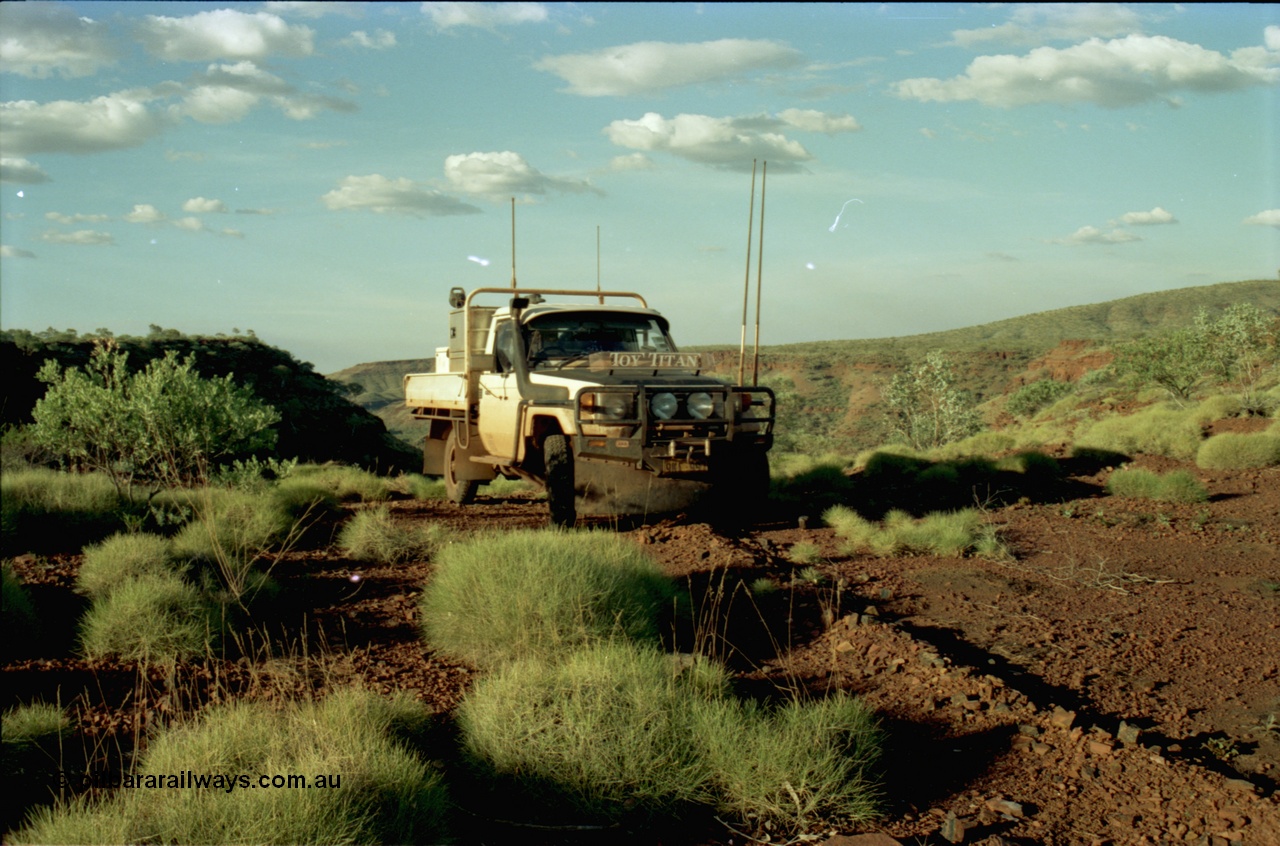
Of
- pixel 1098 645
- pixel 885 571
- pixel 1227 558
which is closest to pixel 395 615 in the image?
pixel 885 571

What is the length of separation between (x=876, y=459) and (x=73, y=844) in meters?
14.2

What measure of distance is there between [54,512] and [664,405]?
240 inches

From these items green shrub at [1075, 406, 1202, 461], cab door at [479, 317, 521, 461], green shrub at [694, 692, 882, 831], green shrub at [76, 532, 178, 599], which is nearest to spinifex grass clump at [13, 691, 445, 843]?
green shrub at [694, 692, 882, 831]

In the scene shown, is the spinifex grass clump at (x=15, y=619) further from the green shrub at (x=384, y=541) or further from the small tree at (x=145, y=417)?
the small tree at (x=145, y=417)

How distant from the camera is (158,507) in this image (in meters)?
10.2

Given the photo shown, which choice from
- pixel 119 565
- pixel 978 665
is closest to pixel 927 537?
pixel 978 665

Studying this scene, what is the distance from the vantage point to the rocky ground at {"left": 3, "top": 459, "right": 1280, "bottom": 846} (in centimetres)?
428

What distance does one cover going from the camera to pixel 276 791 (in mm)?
3570

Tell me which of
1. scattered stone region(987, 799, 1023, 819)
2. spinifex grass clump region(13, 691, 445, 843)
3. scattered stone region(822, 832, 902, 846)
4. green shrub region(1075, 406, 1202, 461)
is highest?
green shrub region(1075, 406, 1202, 461)

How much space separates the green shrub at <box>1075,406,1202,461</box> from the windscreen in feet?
31.2

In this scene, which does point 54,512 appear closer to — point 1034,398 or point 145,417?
point 145,417

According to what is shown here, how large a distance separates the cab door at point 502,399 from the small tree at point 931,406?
2165cm

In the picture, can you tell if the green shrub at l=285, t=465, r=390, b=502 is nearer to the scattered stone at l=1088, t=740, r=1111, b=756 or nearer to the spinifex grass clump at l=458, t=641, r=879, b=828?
the spinifex grass clump at l=458, t=641, r=879, b=828

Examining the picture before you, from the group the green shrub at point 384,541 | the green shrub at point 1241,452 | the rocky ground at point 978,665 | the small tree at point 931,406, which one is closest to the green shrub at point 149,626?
the rocky ground at point 978,665
